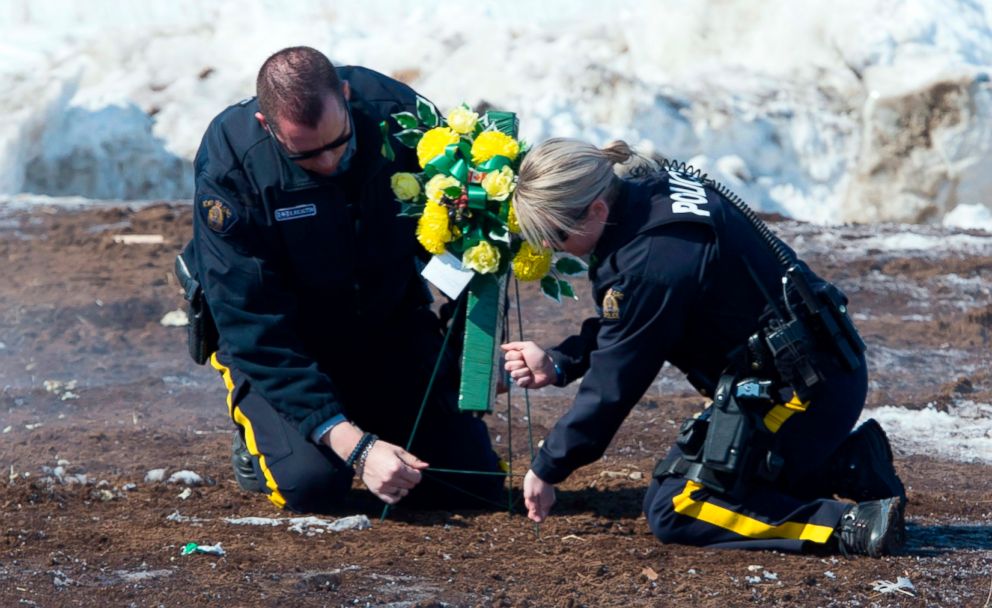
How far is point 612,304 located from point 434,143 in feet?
3.33

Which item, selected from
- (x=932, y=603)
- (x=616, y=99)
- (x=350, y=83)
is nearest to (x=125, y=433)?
(x=350, y=83)

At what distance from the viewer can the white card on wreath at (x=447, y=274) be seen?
15.4 feet

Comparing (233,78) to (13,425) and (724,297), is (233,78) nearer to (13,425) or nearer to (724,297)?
(13,425)

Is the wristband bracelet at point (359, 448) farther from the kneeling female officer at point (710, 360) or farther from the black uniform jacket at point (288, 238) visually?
the kneeling female officer at point (710, 360)

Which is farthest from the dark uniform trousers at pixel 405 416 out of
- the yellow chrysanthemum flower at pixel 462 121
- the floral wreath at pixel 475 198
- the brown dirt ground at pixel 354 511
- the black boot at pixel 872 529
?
the black boot at pixel 872 529

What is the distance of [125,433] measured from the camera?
20.3 feet

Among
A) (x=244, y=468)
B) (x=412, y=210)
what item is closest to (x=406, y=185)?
(x=412, y=210)

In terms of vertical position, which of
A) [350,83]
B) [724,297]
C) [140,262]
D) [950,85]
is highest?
[350,83]

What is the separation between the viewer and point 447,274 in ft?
15.5

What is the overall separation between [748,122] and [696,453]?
7.93 m

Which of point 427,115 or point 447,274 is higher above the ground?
point 427,115

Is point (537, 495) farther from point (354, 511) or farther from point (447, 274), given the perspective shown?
point (354, 511)

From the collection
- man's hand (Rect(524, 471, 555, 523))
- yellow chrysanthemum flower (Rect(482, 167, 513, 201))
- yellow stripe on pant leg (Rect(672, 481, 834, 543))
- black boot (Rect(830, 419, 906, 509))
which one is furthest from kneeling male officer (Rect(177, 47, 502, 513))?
black boot (Rect(830, 419, 906, 509))

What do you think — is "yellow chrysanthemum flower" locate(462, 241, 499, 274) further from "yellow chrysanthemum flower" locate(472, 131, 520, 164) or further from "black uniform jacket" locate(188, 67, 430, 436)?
"black uniform jacket" locate(188, 67, 430, 436)
